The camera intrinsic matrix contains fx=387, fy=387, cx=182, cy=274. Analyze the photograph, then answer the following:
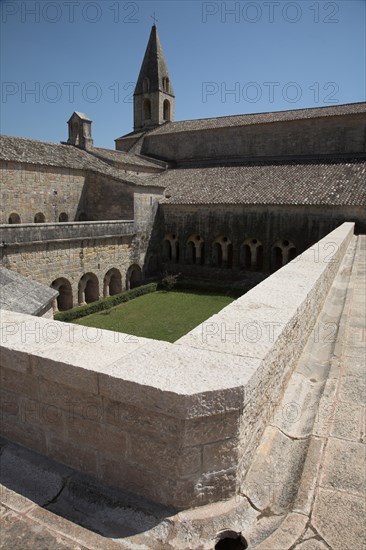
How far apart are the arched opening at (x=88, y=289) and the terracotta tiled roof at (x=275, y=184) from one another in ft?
22.7

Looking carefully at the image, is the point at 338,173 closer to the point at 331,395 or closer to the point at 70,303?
the point at 70,303

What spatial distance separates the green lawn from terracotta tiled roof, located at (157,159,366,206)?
5.70m

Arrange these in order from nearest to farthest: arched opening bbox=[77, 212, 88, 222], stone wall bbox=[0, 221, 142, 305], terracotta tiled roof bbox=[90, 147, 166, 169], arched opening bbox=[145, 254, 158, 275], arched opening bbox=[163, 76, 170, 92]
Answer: stone wall bbox=[0, 221, 142, 305]
arched opening bbox=[77, 212, 88, 222]
arched opening bbox=[145, 254, 158, 275]
terracotta tiled roof bbox=[90, 147, 166, 169]
arched opening bbox=[163, 76, 170, 92]

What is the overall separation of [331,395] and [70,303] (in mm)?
15207

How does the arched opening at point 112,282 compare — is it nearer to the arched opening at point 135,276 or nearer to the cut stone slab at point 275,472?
the arched opening at point 135,276

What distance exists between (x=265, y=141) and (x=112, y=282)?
1416cm

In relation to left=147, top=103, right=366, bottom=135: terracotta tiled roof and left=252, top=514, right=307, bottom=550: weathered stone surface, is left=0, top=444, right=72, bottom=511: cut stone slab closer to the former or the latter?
left=252, top=514, right=307, bottom=550: weathered stone surface

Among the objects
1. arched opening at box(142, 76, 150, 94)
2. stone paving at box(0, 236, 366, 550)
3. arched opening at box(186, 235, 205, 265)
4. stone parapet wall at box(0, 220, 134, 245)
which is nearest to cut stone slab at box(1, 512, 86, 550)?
stone paving at box(0, 236, 366, 550)

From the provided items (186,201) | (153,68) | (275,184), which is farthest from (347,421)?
(153,68)

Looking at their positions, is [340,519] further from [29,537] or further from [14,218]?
[14,218]

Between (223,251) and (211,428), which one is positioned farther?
(223,251)

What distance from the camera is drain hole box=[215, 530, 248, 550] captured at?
5.99 feet

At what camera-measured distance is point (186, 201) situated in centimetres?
2202

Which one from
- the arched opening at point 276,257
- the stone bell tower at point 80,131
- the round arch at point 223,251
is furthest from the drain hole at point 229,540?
the stone bell tower at point 80,131
